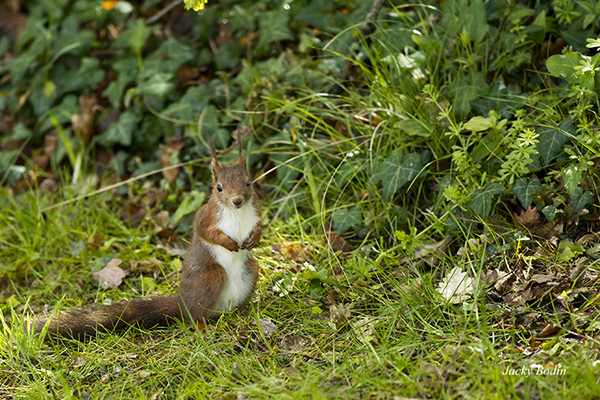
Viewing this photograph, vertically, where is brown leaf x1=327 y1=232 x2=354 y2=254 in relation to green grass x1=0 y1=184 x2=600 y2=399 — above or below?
below

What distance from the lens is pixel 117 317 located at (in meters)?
3.01

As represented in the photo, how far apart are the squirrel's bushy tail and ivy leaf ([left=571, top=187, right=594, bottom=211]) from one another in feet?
6.62

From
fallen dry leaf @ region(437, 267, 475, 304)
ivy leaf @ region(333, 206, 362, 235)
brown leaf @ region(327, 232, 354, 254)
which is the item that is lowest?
→ brown leaf @ region(327, 232, 354, 254)

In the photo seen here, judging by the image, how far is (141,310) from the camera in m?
3.04

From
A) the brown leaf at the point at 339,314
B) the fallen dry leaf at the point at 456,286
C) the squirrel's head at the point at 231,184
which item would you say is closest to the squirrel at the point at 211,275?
the squirrel's head at the point at 231,184

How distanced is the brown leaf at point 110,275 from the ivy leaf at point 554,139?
2507 millimetres

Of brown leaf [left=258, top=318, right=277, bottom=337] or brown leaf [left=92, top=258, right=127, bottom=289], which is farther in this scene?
brown leaf [left=92, top=258, right=127, bottom=289]

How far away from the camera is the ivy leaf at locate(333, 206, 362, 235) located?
3559 millimetres

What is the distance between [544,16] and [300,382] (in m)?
2.59

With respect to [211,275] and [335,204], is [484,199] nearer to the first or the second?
[335,204]

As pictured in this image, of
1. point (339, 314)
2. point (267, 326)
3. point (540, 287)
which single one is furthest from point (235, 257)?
point (540, 287)

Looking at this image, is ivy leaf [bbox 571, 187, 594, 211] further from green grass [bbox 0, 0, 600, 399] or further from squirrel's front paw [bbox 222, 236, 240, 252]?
squirrel's front paw [bbox 222, 236, 240, 252]

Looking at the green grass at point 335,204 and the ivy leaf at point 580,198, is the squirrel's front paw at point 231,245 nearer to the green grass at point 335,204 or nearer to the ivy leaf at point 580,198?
the green grass at point 335,204

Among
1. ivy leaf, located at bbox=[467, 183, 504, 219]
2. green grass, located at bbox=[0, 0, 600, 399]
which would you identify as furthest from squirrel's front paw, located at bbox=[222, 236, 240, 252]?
ivy leaf, located at bbox=[467, 183, 504, 219]
